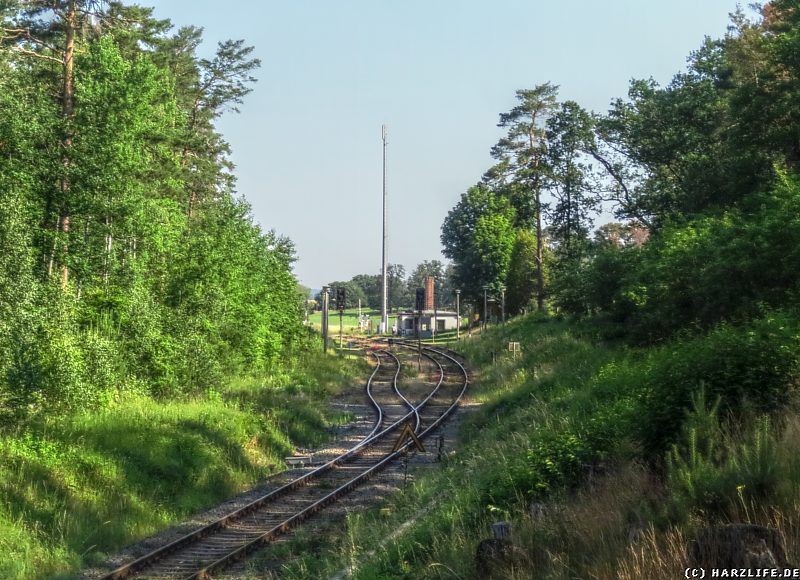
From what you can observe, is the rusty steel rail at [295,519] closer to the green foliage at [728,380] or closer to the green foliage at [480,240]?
the green foliage at [728,380]

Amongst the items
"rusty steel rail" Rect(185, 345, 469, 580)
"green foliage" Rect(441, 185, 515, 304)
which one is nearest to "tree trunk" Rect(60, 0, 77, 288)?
"rusty steel rail" Rect(185, 345, 469, 580)

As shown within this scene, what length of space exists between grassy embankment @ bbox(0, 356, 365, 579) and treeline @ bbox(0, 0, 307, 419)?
2.98ft

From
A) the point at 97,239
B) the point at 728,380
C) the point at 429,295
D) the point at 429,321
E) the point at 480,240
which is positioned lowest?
the point at 728,380

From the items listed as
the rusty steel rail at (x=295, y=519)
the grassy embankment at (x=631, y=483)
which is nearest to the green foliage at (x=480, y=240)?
the rusty steel rail at (x=295, y=519)

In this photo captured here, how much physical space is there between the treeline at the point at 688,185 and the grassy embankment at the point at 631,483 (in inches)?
148

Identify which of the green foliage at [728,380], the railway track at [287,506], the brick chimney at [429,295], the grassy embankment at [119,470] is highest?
the brick chimney at [429,295]

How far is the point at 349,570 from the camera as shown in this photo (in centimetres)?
1094

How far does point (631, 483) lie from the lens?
8.73 m

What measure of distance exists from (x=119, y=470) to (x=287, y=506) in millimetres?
3424

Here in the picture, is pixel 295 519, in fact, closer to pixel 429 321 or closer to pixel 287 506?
pixel 287 506

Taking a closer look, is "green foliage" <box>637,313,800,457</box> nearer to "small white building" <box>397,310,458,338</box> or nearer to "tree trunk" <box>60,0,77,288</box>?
"tree trunk" <box>60,0,77,288</box>

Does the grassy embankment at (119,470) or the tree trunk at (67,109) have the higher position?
the tree trunk at (67,109)

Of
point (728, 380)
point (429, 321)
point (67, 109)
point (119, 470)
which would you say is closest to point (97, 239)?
point (67, 109)

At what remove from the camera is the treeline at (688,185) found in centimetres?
1742
